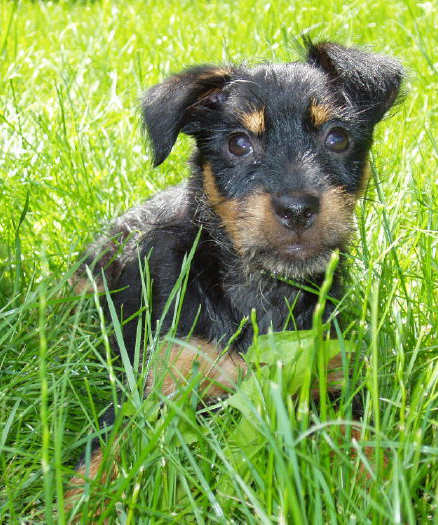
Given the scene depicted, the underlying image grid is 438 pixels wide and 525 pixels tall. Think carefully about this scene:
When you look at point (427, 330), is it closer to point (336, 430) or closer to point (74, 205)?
point (336, 430)

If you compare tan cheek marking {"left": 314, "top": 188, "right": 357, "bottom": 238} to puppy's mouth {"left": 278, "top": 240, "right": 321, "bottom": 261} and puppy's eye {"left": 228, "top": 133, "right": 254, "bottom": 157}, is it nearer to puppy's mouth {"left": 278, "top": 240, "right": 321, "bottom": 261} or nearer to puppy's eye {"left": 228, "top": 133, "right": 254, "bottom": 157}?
puppy's mouth {"left": 278, "top": 240, "right": 321, "bottom": 261}

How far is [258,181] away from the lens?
115 inches

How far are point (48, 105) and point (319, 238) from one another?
3.48 meters

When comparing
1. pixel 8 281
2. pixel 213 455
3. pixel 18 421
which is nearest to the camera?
pixel 213 455

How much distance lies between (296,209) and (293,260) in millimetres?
271

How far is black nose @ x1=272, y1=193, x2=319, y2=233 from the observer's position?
269cm

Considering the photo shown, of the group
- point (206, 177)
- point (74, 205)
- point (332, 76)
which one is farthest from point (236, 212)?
→ point (74, 205)

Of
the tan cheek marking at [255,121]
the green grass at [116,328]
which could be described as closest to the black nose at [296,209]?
the green grass at [116,328]

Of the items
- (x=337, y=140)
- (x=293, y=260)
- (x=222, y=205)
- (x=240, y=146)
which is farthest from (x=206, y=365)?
(x=337, y=140)

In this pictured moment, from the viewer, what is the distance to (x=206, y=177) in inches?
130

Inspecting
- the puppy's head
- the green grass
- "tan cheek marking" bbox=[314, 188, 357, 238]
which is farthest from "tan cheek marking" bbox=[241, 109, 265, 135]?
the green grass

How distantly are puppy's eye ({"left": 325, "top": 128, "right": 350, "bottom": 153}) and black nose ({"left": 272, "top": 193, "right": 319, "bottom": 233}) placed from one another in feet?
1.57

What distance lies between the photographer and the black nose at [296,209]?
269cm

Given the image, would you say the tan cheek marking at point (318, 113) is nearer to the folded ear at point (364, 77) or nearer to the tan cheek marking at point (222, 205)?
the folded ear at point (364, 77)
